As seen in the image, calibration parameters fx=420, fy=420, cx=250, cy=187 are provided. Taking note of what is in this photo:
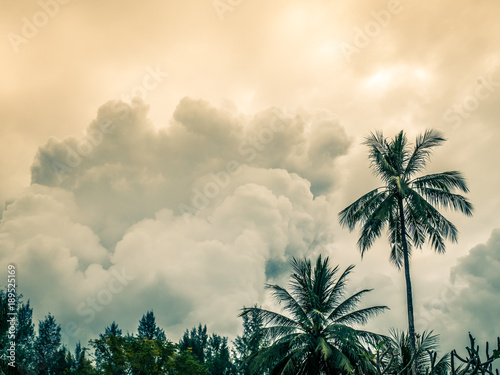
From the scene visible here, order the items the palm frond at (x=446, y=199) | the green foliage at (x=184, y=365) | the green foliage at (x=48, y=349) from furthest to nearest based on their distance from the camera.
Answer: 1. the green foliage at (x=48, y=349)
2. the green foliage at (x=184, y=365)
3. the palm frond at (x=446, y=199)

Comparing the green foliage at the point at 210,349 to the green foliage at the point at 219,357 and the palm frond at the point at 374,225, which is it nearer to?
the green foliage at the point at 219,357

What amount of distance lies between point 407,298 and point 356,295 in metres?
3.44

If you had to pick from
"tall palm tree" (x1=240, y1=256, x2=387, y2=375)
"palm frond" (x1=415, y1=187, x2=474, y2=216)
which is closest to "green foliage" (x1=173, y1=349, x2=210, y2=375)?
"tall palm tree" (x1=240, y1=256, x2=387, y2=375)

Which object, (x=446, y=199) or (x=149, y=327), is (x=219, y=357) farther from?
(x=446, y=199)

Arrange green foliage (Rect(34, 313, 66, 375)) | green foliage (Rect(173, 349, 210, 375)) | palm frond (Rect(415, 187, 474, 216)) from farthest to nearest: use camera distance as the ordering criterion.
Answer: green foliage (Rect(34, 313, 66, 375))
green foliage (Rect(173, 349, 210, 375))
palm frond (Rect(415, 187, 474, 216))

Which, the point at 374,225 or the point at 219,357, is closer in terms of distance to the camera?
the point at 374,225

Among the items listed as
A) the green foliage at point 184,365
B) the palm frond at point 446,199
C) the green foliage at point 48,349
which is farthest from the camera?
the green foliage at point 48,349

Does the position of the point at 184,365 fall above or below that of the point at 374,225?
below

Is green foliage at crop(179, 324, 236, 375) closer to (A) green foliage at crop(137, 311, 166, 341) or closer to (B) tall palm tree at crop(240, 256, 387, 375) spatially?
(A) green foliage at crop(137, 311, 166, 341)

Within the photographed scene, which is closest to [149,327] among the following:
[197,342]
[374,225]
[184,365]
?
[197,342]

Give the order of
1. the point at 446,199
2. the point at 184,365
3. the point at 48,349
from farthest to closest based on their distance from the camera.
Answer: the point at 48,349
the point at 184,365
the point at 446,199

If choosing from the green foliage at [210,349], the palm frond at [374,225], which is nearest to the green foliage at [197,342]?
the green foliage at [210,349]

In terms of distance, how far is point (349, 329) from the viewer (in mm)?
19562

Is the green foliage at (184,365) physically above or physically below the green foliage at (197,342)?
below
